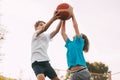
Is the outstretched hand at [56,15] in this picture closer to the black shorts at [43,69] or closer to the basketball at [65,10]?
the basketball at [65,10]

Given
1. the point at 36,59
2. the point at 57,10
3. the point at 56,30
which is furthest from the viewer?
the point at 56,30

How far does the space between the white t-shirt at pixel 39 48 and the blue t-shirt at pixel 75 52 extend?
3.37 ft

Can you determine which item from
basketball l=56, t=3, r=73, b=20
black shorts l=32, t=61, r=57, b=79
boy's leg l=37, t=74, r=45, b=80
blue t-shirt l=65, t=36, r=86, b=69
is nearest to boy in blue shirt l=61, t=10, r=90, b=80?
blue t-shirt l=65, t=36, r=86, b=69

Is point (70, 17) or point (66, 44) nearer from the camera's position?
point (66, 44)

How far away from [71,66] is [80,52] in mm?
304

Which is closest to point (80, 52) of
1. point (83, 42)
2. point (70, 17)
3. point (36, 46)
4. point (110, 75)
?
point (83, 42)

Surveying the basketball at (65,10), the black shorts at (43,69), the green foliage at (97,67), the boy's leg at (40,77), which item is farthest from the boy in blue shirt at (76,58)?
the green foliage at (97,67)

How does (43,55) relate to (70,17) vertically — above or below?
below

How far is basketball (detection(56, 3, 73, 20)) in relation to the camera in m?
6.32

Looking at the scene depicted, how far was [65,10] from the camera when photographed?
20.8ft

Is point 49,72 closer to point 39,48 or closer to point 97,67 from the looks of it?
point 39,48

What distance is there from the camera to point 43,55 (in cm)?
683

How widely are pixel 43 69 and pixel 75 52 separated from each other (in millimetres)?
1234

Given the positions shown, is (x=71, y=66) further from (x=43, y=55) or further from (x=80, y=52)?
(x=43, y=55)
